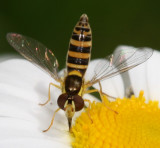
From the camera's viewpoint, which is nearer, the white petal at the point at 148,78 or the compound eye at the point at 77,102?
the compound eye at the point at 77,102

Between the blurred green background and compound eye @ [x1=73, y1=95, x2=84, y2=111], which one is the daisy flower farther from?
the blurred green background

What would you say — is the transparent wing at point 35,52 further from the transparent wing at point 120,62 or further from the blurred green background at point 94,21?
the blurred green background at point 94,21

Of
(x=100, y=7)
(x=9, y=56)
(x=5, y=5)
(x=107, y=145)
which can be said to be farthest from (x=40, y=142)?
(x=100, y=7)

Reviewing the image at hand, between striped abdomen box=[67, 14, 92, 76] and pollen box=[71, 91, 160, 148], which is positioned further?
striped abdomen box=[67, 14, 92, 76]

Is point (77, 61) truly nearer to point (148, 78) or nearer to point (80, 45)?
point (80, 45)

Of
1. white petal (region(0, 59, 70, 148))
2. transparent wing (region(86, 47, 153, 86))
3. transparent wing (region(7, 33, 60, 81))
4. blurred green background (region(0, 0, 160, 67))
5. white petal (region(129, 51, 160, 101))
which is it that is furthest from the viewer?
blurred green background (region(0, 0, 160, 67))

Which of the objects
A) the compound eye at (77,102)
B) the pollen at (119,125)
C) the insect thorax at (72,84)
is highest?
the insect thorax at (72,84)

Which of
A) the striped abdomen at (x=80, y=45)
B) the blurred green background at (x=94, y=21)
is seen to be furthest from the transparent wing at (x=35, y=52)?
the blurred green background at (x=94, y=21)

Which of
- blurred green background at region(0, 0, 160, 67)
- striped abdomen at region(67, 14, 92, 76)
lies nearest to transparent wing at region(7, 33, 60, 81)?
striped abdomen at region(67, 14, 92, 76)

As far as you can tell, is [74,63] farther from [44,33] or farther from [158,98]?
[44,33]
